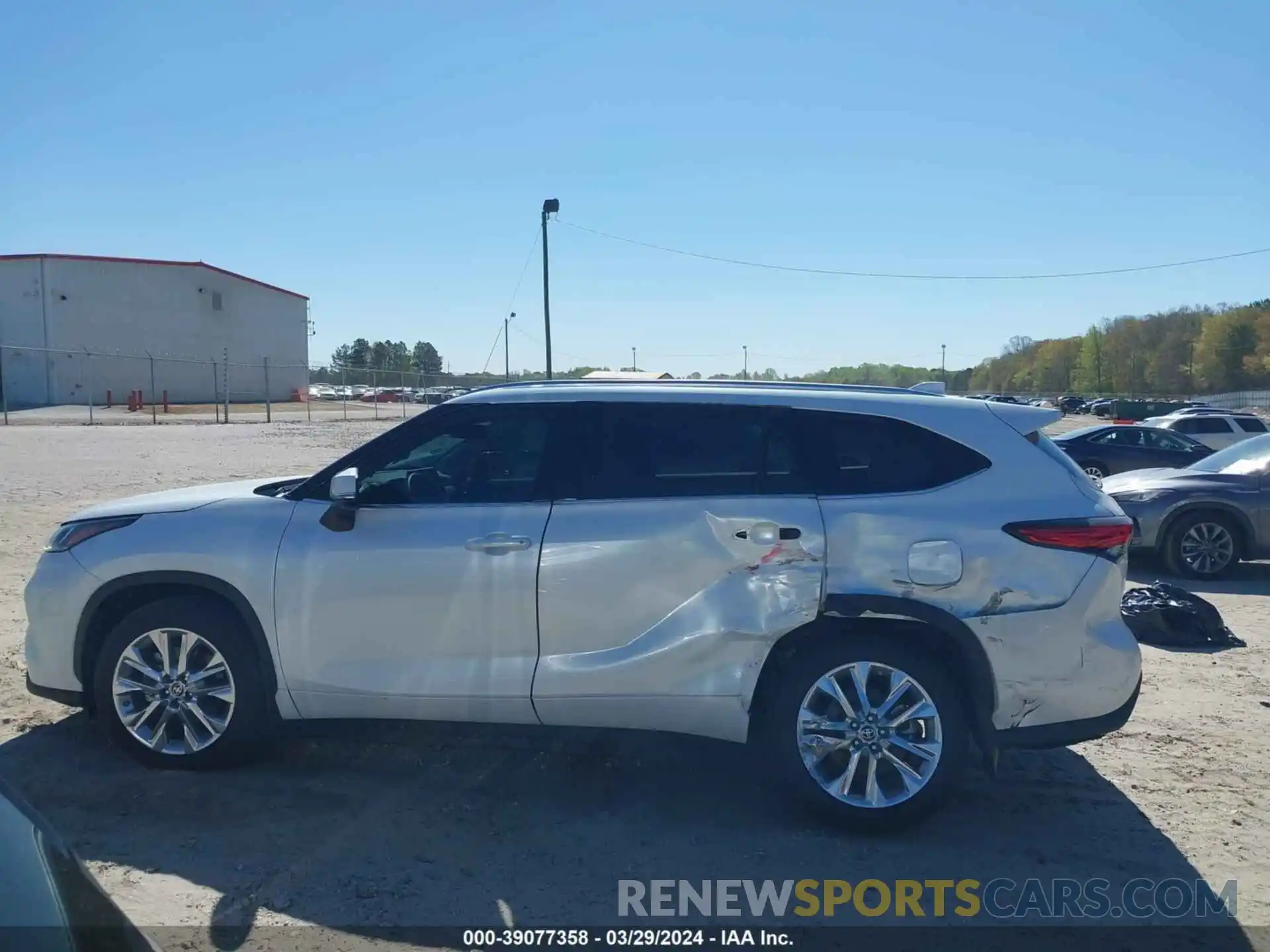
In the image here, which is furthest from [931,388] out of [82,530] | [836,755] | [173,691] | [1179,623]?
[82,530]

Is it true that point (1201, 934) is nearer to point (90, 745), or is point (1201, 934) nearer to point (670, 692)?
point (670, 692)

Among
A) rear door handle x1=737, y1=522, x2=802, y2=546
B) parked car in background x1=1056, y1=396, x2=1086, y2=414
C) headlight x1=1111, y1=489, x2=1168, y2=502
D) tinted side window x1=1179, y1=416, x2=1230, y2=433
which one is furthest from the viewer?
parked car in background x1=1056, y1=396, x2=1086, y2=414

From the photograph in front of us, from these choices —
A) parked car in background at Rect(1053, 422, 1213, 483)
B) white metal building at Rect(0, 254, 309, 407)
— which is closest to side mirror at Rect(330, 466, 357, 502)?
parked car in background at Rect(1053, 422, 1213, 483)

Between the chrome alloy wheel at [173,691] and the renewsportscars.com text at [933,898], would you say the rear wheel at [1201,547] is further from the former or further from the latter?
the chrome alloy wheel at [173,691]

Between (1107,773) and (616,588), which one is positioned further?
(1107,773)

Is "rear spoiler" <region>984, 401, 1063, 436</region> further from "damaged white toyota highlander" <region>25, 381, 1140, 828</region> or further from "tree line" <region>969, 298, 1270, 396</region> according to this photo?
"tree line" <region>969, 298, 1270, 396</region>

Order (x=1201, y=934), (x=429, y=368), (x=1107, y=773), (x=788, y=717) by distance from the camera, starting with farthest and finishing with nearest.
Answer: (x=429, y=368) → (x=1107, y=773) → (x=788, y=717) → (x=1201, y=934)

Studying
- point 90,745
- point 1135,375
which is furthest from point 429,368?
point 90,745

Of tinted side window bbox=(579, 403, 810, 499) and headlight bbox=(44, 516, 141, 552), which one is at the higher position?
tinted side window bbox=(579, 403, 810, 499)

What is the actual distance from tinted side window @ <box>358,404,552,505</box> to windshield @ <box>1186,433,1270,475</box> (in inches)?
323

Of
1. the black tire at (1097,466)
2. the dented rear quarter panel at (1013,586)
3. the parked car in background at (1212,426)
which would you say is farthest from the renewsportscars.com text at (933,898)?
the parked car in background at (1212,426)

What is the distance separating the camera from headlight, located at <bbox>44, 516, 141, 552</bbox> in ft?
15.7

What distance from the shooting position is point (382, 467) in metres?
4.69

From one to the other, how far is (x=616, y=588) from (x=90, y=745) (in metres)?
2.91
